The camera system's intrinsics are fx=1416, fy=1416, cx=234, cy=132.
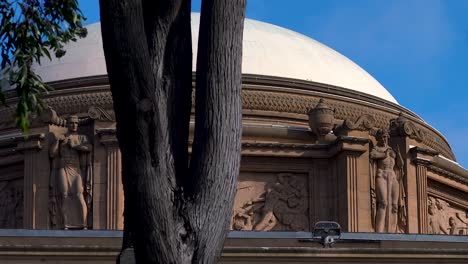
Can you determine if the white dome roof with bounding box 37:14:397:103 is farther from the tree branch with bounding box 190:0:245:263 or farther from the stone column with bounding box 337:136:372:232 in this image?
the tree branch with bounding box 190:0:245:263

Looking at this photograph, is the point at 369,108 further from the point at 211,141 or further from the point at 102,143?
the point at 211,141

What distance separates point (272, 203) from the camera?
99.3 ft

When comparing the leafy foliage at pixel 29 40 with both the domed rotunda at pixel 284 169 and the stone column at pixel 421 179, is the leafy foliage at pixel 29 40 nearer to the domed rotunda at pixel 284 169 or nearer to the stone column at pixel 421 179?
the domed rotunda at pixel 284 169

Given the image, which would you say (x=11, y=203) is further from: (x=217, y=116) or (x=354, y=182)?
(x=217, y=116)

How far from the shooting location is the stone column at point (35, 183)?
1168 inches

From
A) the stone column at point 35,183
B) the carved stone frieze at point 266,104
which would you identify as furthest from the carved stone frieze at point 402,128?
the stone column at point 35,183

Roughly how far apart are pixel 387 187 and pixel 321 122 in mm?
2052

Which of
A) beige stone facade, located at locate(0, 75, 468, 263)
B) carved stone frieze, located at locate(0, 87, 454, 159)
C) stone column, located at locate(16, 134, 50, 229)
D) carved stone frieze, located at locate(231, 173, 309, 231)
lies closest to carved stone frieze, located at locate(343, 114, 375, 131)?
beige stone facade, located at locate(0, 75, 468, 263)

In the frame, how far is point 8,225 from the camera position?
3069 centimetres

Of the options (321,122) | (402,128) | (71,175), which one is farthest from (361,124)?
(71,175)

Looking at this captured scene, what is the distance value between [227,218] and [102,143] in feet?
57.8

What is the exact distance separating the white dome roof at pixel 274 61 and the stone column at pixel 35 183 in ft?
14.2

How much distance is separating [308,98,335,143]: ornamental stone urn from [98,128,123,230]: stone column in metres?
4.54

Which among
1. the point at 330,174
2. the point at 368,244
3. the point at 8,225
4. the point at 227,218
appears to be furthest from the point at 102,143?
the point at 227,218
